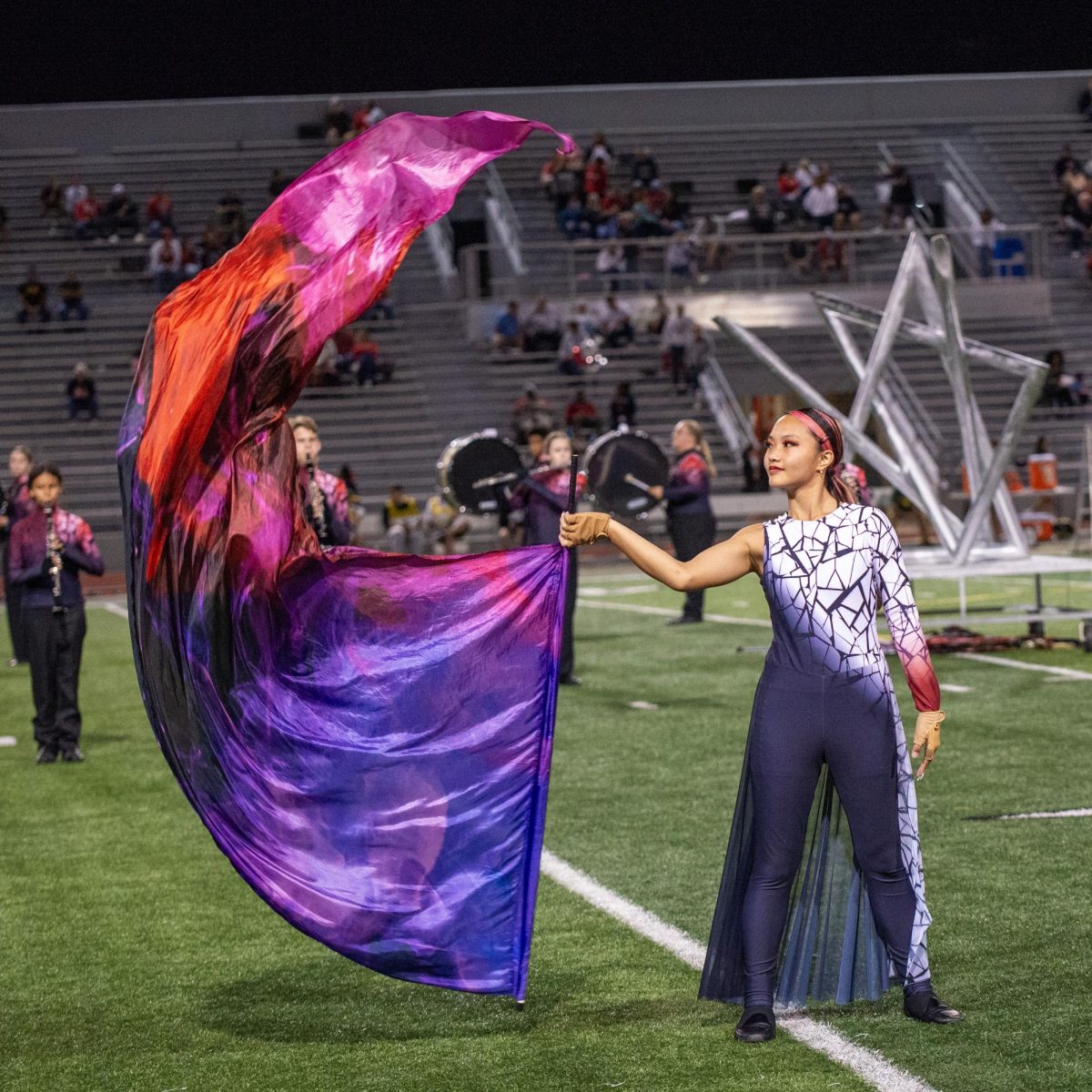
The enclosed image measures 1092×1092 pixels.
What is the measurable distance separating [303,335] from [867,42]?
34284mm

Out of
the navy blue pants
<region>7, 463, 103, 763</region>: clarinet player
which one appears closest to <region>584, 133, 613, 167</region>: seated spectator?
<region>7, 463, 103, 763</region>: clarinet player

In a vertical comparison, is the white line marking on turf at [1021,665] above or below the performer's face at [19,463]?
below

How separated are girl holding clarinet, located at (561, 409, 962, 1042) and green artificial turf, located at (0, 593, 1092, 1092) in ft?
0.53

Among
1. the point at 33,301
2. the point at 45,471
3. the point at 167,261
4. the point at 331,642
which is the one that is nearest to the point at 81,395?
the point at 33,301

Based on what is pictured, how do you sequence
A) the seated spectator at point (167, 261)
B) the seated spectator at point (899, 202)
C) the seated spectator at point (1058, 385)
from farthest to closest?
the seated spectator at point (899, 202) < the seated spectator at point (167, 261) < the seated spectator at point (1058, 385)

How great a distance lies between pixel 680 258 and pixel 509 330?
3.29 m

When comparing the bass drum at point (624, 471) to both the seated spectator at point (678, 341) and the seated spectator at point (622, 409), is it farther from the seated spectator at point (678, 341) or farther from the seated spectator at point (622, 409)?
the seated spectator at point (678, 341)

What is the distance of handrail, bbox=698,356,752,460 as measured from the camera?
96.5ft

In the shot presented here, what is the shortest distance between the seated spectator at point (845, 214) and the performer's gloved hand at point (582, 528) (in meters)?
29.3

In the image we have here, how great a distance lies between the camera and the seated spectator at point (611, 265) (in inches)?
1246

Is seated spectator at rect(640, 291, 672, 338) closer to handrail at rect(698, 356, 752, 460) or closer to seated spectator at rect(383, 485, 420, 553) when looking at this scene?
handrail at rect(698, 356, 752, 460)

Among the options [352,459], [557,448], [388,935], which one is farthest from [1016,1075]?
[352,459]

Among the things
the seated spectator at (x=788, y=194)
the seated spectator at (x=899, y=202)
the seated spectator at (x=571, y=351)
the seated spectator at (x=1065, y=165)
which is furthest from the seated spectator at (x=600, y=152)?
the seated spectator at (x=1065, y=165)

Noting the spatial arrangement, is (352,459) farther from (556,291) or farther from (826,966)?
(826,966)
